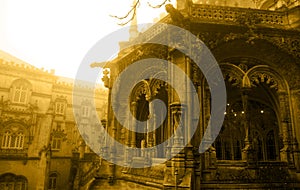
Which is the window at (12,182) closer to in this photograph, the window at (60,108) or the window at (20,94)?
the window at (20,94)

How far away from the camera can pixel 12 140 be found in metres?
21.1

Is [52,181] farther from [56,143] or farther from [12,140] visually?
[12,140]

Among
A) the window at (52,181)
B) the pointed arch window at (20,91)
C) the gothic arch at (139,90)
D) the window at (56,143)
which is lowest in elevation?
the window at (52,181)

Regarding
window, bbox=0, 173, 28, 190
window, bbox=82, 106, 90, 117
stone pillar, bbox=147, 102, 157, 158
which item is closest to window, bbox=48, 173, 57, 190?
window, bbox=0, 173, 28, 190

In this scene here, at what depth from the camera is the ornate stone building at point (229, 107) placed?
22.1ft

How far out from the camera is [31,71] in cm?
2338

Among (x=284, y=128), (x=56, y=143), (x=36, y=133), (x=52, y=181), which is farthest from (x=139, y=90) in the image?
(x=52, y=181)

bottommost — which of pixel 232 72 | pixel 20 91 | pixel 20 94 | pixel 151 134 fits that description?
pixel 151 134

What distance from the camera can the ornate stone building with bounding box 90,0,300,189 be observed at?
672 centimetres

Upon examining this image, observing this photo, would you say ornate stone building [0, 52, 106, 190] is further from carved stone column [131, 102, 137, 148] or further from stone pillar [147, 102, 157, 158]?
stone pillar [147, 102, 157, 158]

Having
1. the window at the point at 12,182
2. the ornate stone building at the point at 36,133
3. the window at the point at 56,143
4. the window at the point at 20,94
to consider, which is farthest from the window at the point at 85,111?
the window at the point at 12,182

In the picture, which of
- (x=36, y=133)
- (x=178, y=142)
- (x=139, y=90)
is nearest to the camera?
(x=178, y=142)

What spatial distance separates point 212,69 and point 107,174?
5888 millimetres

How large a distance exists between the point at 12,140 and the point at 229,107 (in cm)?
2030
